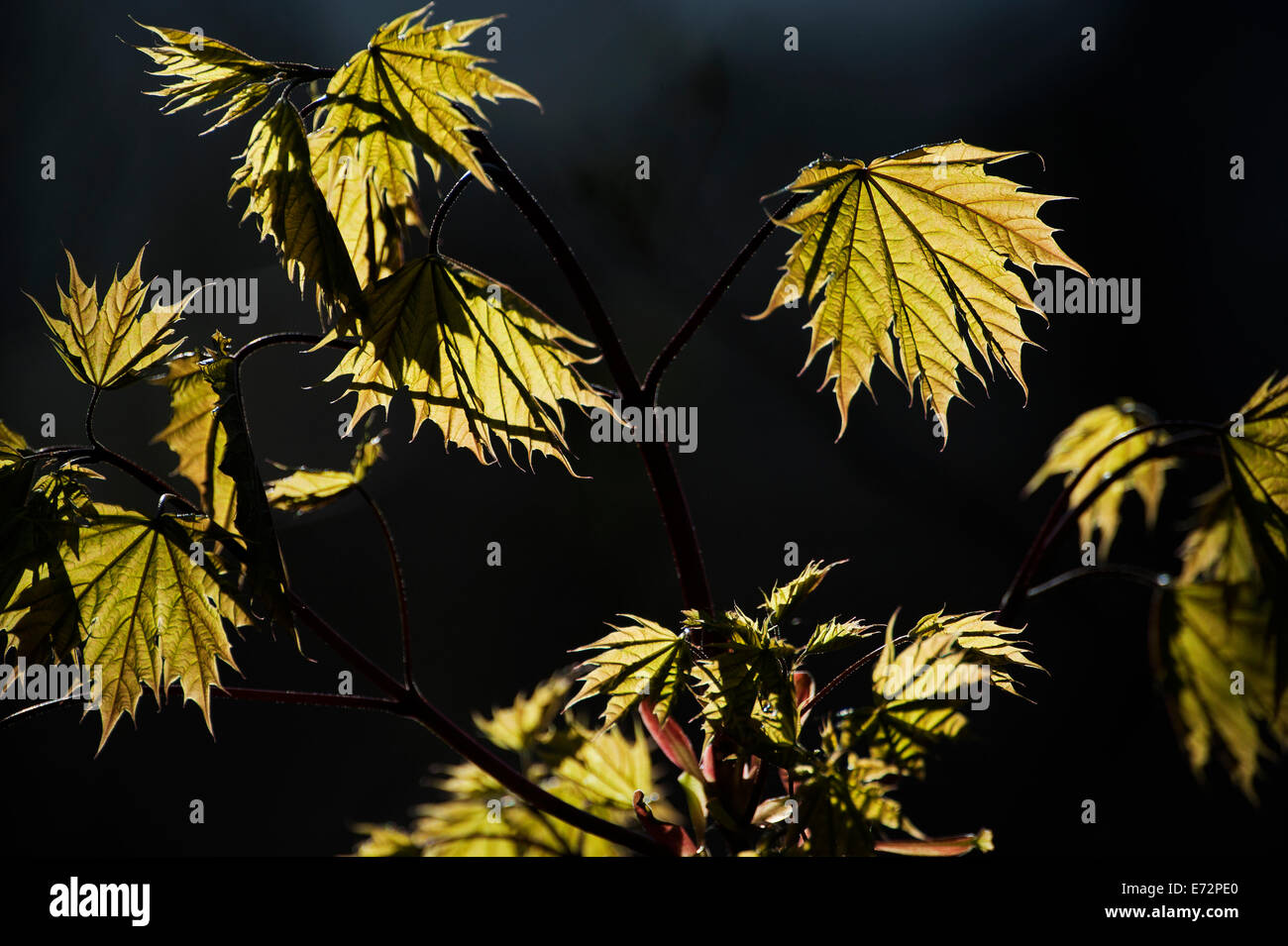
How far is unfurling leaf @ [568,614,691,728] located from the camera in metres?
0.47

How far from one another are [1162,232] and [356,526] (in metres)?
2.06

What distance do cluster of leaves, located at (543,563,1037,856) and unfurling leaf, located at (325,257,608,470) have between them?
5.4 inches

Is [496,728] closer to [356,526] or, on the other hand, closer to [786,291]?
[786,291]

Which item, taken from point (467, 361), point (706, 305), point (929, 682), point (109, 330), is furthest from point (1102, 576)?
point (109, 330)

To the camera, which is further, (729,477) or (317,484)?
(729,477)

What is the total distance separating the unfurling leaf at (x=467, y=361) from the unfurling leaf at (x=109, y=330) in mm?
127

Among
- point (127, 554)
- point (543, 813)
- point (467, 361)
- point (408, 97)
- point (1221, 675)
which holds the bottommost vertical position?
point (543, 813)

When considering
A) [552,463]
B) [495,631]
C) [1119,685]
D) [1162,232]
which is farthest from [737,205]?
[1119,685]

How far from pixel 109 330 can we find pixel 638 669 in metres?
0.38

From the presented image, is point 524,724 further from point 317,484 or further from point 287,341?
→ point 287,341

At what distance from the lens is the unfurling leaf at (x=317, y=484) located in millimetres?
609

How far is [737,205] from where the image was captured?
2.23 metres

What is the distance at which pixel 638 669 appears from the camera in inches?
19.0

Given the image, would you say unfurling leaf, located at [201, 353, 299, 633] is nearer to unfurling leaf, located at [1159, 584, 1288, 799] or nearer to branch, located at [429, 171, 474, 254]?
branch, located at [429, 171, 474, 254]
